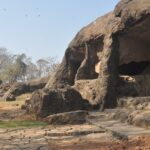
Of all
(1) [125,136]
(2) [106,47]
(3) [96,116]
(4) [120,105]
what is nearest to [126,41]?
(2) [106,47]

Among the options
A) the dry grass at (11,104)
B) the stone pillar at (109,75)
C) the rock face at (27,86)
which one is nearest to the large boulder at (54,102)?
the stone pillar at (109,75)

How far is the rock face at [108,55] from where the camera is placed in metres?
16.6

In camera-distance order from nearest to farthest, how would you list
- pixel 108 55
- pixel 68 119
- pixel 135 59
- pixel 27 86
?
pixel 68 119
pixel 108 55
pixel 135 59
pixel 27 86

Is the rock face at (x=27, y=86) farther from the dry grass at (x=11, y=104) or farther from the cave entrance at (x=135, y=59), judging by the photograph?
the cave entrance at (x=135, y=59)

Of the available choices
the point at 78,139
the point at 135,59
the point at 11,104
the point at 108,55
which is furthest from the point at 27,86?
the point at 78,139

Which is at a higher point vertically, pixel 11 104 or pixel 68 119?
pixel 11 104

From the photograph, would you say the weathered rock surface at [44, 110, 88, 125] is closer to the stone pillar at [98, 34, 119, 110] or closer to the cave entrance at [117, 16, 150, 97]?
the stone pillar at [98, 34, 119, 110]

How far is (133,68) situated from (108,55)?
5621mm

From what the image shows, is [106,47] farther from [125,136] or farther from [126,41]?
[125,136]

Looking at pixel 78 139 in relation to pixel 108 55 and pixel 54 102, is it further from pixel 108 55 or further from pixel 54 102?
pixel 108 55

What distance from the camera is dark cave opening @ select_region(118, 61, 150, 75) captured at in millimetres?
22216

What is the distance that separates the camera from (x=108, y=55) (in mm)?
17484

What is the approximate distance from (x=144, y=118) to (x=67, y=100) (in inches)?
236

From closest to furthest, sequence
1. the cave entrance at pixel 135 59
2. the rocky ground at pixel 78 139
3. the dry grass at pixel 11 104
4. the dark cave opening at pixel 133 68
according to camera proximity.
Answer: the rocky ground at pixel 78 139
the cave entrance at pixel 135 59
the dry grass at pixel 11 104
the dark cave opening at pixel 133 68
